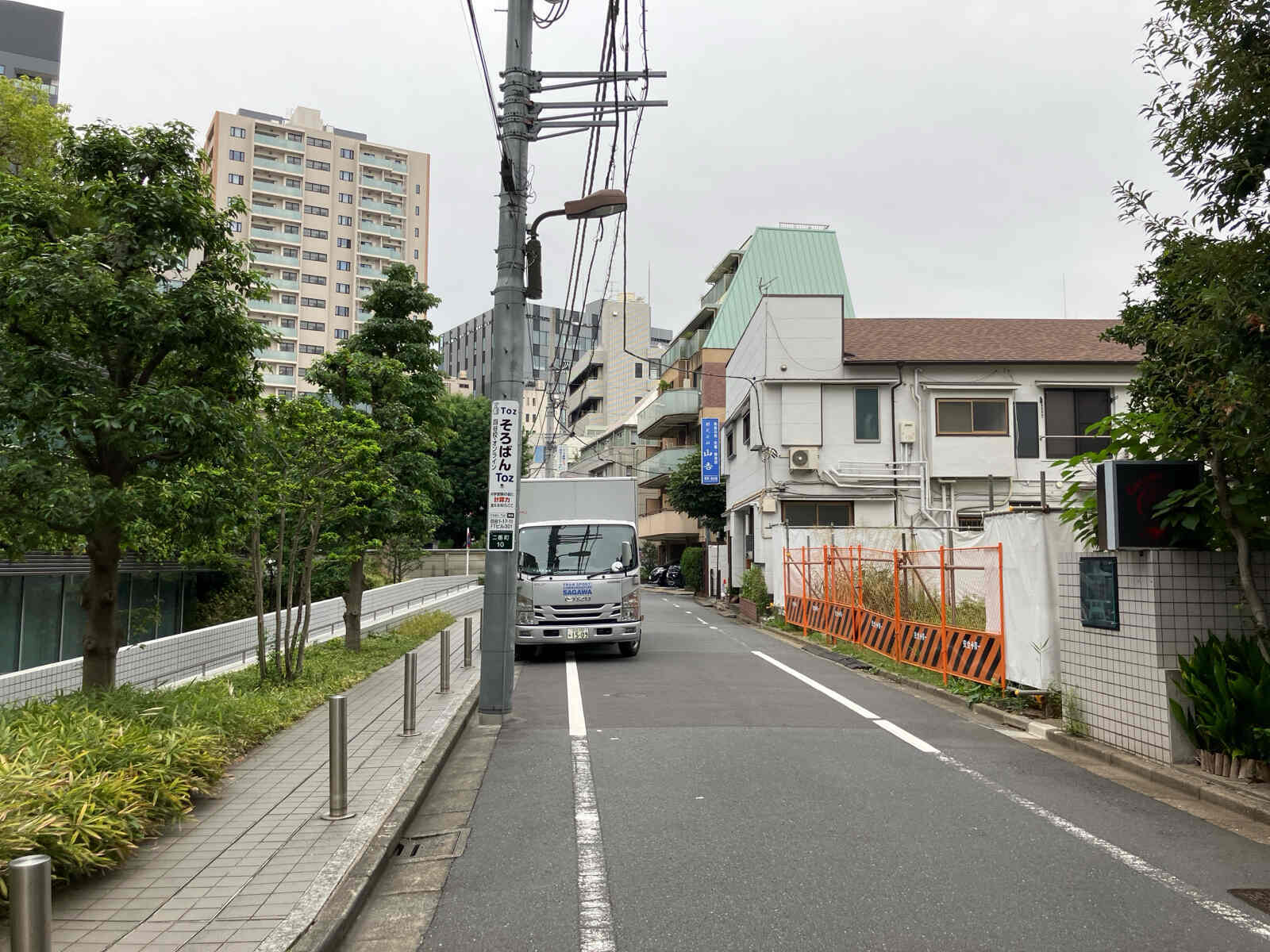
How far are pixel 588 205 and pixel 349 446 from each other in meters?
4.28

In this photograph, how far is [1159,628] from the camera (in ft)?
23.5

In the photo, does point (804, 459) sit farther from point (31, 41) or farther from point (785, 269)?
point (31, 41)

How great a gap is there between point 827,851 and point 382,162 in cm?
8641

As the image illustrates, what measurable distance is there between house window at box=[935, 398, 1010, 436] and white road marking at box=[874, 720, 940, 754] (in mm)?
18890

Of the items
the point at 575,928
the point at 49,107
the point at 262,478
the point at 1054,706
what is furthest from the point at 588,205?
the point at 49,107

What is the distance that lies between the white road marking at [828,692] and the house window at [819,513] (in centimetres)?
1137

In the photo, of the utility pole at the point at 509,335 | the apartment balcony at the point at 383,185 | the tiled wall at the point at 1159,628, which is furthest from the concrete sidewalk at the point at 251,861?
the apartment balcony at the point at 383,185

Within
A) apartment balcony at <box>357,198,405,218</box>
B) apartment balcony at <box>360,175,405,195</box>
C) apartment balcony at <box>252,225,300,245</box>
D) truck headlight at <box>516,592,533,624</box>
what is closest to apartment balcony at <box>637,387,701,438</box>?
truck headlight at <box>516,592,533,624</box>

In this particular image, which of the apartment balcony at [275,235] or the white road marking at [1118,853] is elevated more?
the apartment balcony at [275,235]

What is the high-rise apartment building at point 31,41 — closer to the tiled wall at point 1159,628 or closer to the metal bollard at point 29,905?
the tiled wall at point 1159,628

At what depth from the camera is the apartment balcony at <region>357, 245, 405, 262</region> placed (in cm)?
8094

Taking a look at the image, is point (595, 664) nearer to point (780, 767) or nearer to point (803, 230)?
point (780, 767)

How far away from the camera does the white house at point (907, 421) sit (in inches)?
1053

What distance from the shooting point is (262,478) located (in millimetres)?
10883
